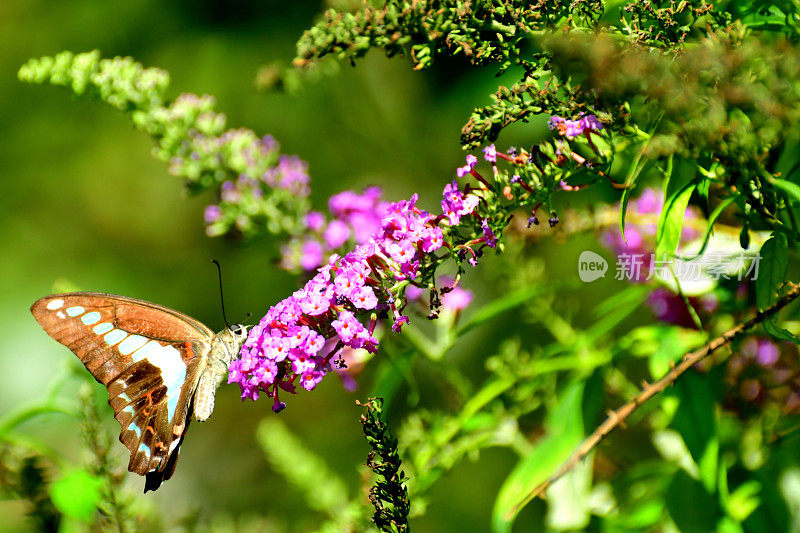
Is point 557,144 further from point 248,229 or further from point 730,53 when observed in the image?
point 248,229

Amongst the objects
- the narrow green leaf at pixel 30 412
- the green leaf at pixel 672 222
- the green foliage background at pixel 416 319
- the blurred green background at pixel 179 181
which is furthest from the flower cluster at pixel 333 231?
the blurred green background at pixel 179 181

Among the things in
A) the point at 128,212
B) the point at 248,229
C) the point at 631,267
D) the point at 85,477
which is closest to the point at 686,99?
the point at 631,267

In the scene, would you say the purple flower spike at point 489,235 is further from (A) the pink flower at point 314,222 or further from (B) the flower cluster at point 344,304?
(A) the pink flower at point 314,222

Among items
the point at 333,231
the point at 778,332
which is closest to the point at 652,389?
the point at 778,332

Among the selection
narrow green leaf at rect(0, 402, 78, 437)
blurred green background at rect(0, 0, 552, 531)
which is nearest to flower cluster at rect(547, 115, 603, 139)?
narrow green leaf at rect(0, 402, 78, 437)

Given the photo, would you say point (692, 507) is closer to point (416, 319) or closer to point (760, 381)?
point (760, 381)
